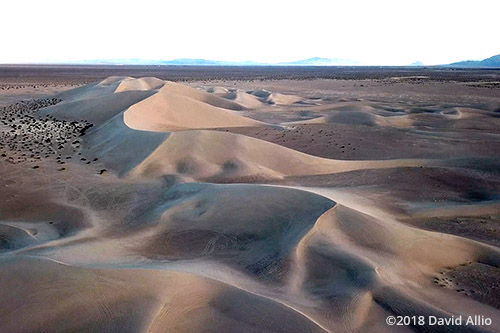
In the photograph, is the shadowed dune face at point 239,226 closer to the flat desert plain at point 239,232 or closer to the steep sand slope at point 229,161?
the flat desert plain at point 239,232

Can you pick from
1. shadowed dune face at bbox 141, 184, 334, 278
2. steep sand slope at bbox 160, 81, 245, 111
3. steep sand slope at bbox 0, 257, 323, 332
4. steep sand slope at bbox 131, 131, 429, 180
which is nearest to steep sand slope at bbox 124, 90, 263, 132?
steep sand slope at bbox 131, 131, 429, 180

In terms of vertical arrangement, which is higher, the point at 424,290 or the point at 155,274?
the point at 155,274

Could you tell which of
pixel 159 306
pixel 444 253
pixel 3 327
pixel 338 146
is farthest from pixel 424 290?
pixel 338 146

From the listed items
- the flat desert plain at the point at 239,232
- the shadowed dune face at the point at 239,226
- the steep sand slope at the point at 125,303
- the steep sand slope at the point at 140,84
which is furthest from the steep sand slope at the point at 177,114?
the steep sand slope at the point at 125,303

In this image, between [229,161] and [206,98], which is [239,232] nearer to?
[229,161]

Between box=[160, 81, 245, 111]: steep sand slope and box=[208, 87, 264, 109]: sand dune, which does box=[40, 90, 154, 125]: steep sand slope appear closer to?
box=[160, 81, 245, 111]: steep sand slope

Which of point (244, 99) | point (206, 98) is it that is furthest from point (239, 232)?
point (244, 99)

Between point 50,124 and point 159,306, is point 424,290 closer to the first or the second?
point 159,306

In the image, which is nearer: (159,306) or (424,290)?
(159,306)
